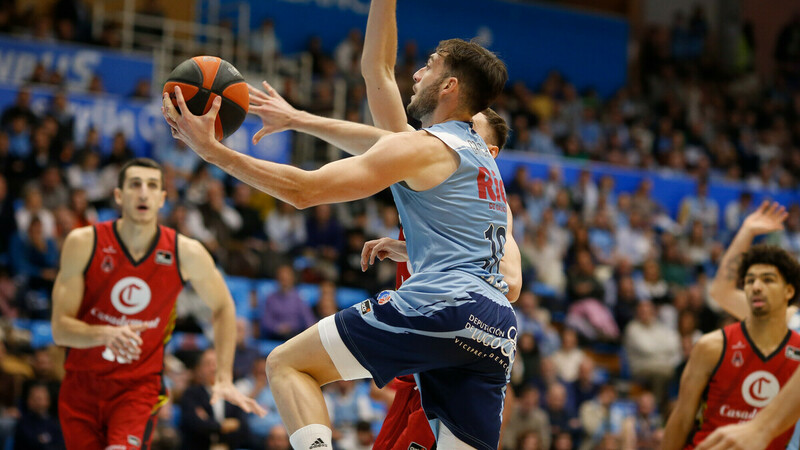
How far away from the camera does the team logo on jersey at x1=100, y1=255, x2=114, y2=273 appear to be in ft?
21.2

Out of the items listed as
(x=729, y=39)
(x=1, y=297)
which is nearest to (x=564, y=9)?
(x=729, y=39)

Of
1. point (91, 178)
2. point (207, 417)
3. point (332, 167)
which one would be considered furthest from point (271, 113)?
point (91, 178)

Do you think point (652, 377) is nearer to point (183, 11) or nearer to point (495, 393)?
point (495, 393)

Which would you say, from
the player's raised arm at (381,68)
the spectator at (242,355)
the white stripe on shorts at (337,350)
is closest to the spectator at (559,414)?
the spectator at (242,355)

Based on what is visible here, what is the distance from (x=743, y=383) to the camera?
20.6ft

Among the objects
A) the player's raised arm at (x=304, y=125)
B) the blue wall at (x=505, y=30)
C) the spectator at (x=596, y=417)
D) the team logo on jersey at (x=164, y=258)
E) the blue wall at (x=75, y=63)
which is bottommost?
the spectator at (x=596, y=417)

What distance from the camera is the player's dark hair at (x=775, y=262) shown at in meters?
6.51

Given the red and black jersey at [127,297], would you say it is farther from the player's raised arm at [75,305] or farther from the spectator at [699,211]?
the spectator at [699,211]

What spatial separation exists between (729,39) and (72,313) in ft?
80.5

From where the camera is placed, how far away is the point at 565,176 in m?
18.2

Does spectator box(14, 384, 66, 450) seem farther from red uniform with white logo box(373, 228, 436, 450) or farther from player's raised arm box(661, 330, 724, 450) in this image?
player's raised arm box(661, 330, 724, 450)

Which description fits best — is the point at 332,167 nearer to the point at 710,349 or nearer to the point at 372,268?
the point at 710,349

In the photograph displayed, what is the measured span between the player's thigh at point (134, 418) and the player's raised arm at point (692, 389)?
3379 mm

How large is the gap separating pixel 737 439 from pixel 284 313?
363 inches
